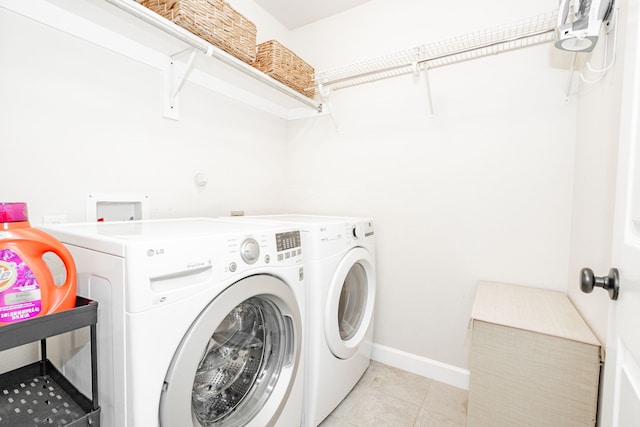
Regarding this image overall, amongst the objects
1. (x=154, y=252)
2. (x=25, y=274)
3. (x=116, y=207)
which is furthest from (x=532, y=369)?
(x=116, y=207)

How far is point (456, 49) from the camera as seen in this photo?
61.1 inches

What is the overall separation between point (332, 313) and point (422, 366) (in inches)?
39.0

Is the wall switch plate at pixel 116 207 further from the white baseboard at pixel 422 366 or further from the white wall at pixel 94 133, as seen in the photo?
the white baseboard at pixel 422 366

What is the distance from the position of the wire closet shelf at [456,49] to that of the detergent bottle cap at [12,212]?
5.43 feet

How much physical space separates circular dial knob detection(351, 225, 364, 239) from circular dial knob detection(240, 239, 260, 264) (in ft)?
2.33

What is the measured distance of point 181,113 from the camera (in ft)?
5.39

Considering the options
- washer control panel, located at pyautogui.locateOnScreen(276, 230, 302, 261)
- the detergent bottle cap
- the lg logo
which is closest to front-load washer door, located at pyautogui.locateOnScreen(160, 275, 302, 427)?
washer control panel, located at pyautogui.locateOnScreen(276, 230, 302, 261)

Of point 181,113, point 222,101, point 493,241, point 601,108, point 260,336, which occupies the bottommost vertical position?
point 260,336

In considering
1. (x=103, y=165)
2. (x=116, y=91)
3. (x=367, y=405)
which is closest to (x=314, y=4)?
(x=116, y=91)

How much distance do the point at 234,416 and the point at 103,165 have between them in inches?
47.9

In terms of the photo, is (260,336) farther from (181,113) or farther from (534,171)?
(534,171)

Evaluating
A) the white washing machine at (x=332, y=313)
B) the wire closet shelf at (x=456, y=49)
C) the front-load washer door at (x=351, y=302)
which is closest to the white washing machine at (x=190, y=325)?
the white washing machine at (x=332, y=313)

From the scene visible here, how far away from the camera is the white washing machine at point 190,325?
711 mm

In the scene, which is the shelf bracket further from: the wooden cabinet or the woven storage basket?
the wooden cabinet
